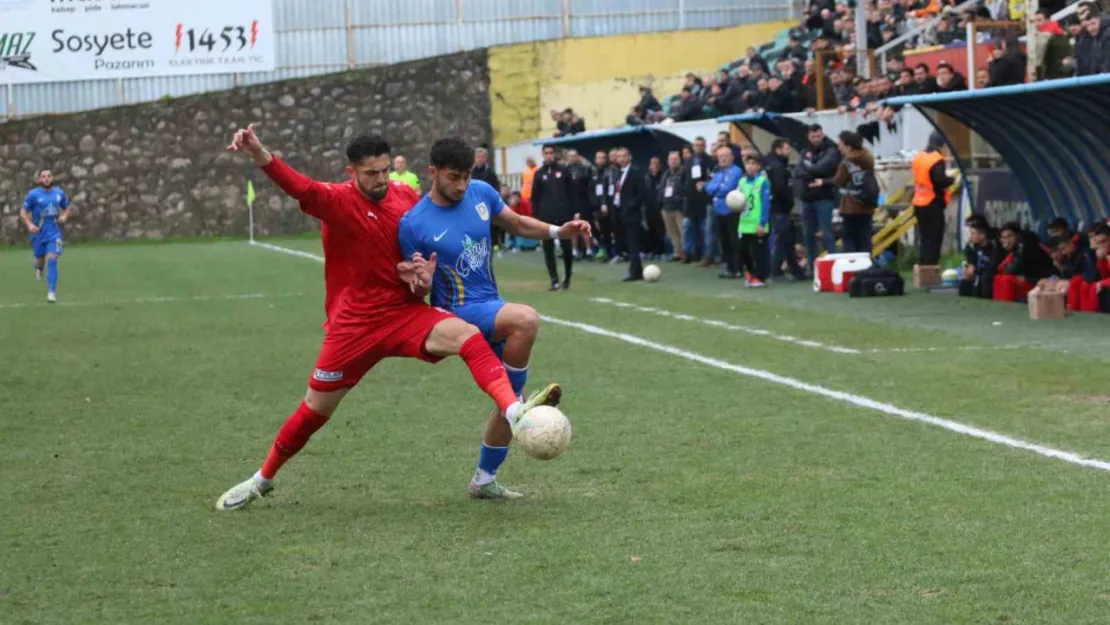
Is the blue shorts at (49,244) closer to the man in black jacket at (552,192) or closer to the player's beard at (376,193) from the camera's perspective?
the man in black jacket at (552,192)

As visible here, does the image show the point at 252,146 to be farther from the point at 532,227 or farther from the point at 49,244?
the point at 49,244

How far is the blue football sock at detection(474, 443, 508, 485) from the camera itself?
7992mm

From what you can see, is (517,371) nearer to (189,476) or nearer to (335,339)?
(335,339)

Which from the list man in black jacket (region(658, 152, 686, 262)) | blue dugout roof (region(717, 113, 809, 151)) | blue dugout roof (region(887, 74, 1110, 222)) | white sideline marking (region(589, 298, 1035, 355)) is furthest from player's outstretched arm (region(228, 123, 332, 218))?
man in black jacket (region(658, 152, 686, 262))

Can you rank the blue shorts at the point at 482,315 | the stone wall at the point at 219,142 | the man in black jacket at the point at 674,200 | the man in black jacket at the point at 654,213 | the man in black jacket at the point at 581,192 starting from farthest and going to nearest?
the stone wall at the point at 219,142
the man in black jacket at the point at 654,213
the man in black jacket at the point at 674,200
the man in black jacket at the point at 581,192
the blue shorts at the point at 482,315

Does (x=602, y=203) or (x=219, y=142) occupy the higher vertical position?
(x=219, y=142)

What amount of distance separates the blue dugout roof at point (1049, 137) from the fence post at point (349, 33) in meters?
25.5

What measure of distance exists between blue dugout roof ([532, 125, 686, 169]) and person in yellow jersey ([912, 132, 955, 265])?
872cm

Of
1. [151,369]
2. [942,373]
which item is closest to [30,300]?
[151,369]

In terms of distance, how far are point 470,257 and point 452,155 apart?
0.49 m

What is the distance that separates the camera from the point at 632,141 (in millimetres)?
31203

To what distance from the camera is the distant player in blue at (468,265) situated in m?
7.82

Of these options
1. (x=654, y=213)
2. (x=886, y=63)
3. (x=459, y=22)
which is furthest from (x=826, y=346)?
(x=459, y=22)

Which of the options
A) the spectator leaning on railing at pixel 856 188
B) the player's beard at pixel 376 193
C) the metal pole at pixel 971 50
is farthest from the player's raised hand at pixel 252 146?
the metal pole at pixel 971 50
